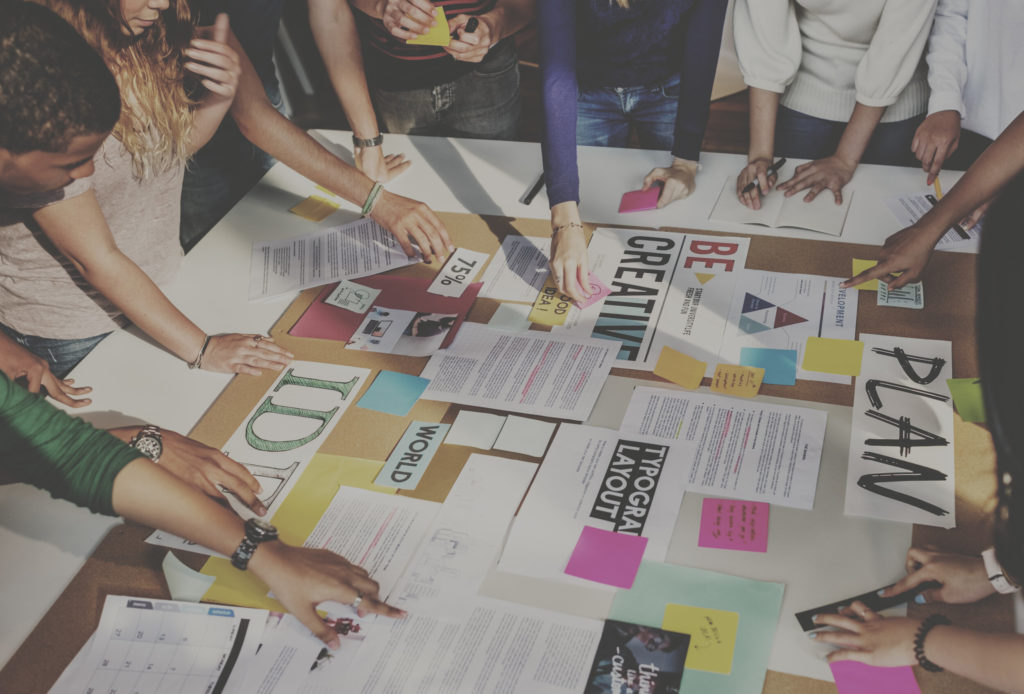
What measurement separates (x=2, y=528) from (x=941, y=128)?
1.78m

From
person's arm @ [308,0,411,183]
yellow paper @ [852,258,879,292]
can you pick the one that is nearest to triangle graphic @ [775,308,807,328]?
yellow paper @ [852,258,879,292]

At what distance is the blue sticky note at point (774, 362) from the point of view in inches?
49.8

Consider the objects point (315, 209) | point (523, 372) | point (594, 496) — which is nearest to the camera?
point (594, 496)

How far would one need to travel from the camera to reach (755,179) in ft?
5.40

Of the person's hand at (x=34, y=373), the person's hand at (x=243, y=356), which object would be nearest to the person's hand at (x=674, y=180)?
the person's hand at (x=243, y=356)

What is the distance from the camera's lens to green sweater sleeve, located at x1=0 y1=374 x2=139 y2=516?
0.97 meters

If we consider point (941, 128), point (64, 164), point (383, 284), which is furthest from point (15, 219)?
point (941, 128)

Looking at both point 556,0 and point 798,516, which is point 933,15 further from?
point 798,516

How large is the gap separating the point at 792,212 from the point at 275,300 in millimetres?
1002

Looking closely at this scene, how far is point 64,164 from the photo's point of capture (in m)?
1.06

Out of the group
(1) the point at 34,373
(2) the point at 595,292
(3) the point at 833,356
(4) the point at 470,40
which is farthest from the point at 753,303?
(1) the point at 34,373

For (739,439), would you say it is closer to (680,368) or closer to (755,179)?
(680,368)

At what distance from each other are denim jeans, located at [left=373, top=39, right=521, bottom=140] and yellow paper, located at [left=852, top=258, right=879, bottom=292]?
928 millimetres

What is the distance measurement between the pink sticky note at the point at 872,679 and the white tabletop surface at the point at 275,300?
0.06m
